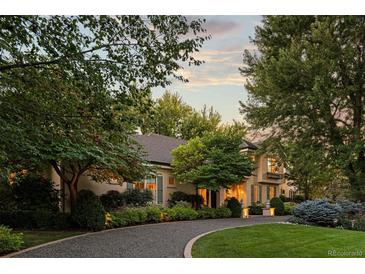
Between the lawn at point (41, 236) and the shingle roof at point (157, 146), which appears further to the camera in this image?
the shingle roof at point (157, 146)

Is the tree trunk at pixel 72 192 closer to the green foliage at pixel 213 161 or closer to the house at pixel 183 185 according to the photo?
the house at pixel 183 185

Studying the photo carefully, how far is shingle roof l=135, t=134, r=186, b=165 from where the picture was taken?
17.4 meters

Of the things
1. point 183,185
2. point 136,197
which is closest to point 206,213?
point 183,185

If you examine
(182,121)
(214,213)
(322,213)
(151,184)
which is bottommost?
(214,213)

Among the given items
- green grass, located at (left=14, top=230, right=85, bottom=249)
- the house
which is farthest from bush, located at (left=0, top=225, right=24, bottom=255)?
the house

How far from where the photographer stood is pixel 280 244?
8.88 meters

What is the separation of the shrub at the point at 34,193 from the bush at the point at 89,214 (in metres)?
1.66

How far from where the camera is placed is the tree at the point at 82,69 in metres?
6.60

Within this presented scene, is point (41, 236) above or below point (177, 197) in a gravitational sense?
below

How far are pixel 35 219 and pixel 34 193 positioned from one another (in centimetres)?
121

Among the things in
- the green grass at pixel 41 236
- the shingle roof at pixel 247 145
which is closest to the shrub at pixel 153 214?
the green grass at pixel 41 236

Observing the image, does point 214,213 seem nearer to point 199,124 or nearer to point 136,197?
point 136,197

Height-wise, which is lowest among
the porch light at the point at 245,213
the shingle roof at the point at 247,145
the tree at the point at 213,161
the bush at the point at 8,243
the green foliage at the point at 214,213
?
the porch light at the point at 245,213
